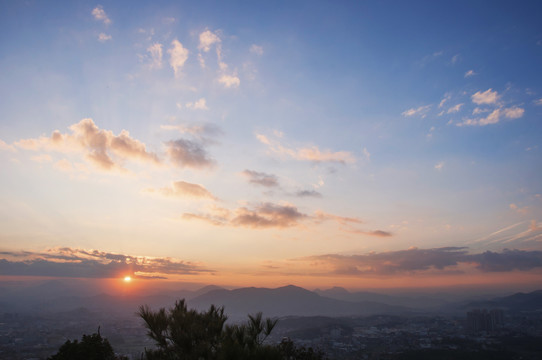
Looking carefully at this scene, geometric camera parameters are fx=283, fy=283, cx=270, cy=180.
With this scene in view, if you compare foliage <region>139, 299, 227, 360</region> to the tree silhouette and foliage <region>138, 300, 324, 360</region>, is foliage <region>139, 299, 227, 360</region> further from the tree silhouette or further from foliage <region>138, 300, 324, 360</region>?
the tree silhouette

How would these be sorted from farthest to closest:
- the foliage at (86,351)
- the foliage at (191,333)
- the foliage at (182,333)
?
1. the foliage at (86,351)
2. the foliage at (182,333)
3. the foliage at (191,333)

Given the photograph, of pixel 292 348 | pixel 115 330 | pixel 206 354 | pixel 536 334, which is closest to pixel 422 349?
pixel 536 334

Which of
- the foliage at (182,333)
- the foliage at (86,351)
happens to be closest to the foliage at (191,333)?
the foliage at (182,333)

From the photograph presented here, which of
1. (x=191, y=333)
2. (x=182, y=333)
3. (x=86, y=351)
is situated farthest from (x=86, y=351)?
(x=191, y=333)

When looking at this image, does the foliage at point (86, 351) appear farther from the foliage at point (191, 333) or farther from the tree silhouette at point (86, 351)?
the foliage at point (191, 333)

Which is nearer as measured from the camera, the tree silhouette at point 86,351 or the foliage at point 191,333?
the foliage at point 191,333

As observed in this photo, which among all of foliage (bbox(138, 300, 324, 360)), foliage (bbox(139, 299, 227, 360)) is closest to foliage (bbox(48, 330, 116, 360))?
foliage (bbox(139, 299, 227, 360))

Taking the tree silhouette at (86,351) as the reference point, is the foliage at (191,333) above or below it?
above

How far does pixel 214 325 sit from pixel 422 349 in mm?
146761

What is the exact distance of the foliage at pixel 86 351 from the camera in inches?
1046

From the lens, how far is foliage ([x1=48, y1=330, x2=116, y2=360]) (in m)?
26.6

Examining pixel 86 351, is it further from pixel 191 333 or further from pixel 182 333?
pixel 191 333

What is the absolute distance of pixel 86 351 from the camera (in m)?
27.1

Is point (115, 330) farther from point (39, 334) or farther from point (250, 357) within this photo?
point (250, 357)
